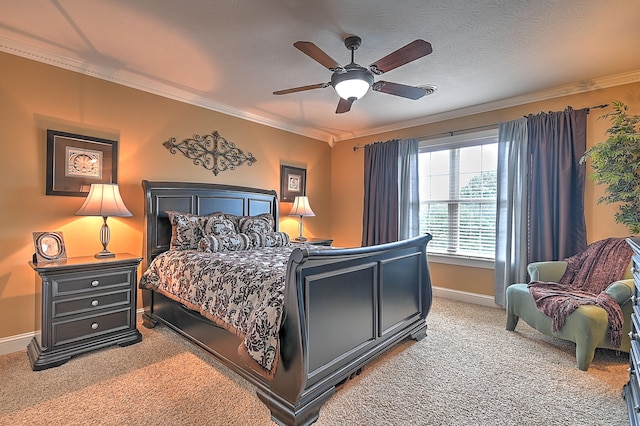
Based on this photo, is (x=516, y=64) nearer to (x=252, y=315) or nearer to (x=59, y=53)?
(x=252, y=315)

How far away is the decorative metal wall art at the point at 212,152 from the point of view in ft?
12.4

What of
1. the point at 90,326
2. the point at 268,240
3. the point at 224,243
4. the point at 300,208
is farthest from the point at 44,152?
the point at 300,208

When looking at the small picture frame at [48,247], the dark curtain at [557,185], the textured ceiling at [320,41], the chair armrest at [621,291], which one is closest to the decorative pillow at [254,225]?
the textured ceiling at [320,41]

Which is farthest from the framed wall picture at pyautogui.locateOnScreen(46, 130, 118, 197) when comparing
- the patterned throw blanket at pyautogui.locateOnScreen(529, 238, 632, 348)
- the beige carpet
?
the patterned throw blanket at pyautogui.locateOnScreen(529, 238, 632, 348)

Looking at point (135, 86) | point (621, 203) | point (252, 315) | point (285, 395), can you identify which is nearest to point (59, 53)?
point (135, 86)

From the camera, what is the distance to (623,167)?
2736 millimetres

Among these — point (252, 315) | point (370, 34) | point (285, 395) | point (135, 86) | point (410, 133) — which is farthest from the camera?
point (410, 133)

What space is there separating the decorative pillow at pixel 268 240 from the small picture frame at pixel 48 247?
5.50 feet

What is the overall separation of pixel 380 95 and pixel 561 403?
3.26 metres

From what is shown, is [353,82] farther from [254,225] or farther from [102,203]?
[102,203]

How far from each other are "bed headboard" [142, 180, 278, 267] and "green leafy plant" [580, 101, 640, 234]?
379cm

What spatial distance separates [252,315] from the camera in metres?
1.91

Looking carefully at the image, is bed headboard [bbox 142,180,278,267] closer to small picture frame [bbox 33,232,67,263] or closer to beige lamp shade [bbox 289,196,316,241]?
beige lamp shade [bbox 289,196,316,241]

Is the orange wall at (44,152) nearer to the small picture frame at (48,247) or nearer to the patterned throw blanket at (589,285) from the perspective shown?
the small picture frame at (48,247)
